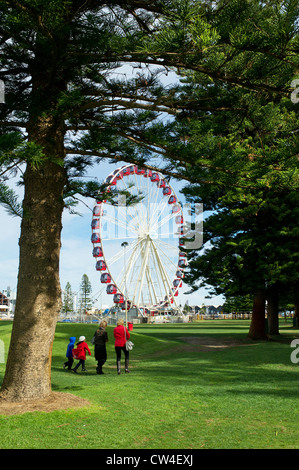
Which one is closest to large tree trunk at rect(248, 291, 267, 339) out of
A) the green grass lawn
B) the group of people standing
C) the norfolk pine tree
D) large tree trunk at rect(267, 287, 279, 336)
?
Result: large tree trunk at rect(267, 287, 279, 336)

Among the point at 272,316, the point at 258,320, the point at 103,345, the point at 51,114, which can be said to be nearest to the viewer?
the point at 51,114

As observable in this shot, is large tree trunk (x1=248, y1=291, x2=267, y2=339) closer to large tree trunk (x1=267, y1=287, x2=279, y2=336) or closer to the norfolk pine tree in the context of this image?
large tree trunk (x1=267, y1=287, x2=279, y2=336)

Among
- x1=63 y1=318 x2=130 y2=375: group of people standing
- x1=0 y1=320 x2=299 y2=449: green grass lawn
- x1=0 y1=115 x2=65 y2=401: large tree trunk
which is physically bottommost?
x1=0 y1=320 x2=299 y2=449: green grass lawn

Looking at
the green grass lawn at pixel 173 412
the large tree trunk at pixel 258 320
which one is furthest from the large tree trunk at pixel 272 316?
the green grass lawn at pixel 173 412

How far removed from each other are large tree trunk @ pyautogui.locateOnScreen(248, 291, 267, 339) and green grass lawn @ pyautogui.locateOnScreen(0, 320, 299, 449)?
996 cm

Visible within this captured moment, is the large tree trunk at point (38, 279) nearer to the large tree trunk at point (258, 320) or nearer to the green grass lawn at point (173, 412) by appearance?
the green grass lawn at point (173, 412)

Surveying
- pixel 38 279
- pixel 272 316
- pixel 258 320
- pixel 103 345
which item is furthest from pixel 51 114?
pixel 272 316

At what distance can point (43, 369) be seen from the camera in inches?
277

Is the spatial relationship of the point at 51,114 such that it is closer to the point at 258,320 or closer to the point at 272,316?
the point at 258,320

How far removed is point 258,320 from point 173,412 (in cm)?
1714

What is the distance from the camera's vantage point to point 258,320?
23.3 m

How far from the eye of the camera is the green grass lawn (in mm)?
5398

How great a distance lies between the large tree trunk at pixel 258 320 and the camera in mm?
23047

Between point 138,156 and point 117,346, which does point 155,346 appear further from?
point 138,156
